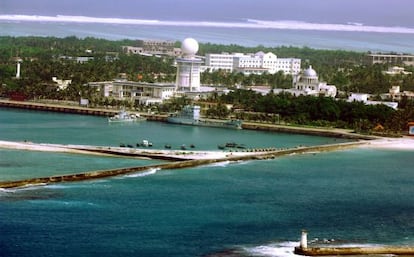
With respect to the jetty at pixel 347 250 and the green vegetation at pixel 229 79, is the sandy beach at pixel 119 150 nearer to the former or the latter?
the green vegetation at pixel 229 79

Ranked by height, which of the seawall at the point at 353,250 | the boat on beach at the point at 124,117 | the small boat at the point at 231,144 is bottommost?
the seawall at the point at 353,250

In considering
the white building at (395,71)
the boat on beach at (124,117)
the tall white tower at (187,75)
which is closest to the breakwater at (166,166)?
the boat on beach at (124,117)

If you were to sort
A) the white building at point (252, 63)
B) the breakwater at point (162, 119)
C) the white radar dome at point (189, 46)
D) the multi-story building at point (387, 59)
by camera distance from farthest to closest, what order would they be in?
the multi-story building at point (387, 59) < the white building at point (252, 63) < the white radar dome at point (189, 46) < the breakwater at point (162, 119)

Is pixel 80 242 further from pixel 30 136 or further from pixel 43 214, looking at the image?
pixel 30 136

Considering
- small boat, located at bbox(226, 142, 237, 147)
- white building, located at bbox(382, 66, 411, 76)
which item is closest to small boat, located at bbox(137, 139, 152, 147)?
small boat, located at bbox(226, 142, 237, 147)

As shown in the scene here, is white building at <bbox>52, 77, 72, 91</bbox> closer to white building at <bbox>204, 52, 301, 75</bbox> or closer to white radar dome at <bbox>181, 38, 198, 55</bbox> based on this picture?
white radar dome at <bbox>181, 38, 198, 55</bbox>

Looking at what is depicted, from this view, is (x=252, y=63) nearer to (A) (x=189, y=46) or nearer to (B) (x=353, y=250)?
(A) (x=189, y=46)

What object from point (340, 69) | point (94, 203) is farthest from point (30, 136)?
point (340, 69)
